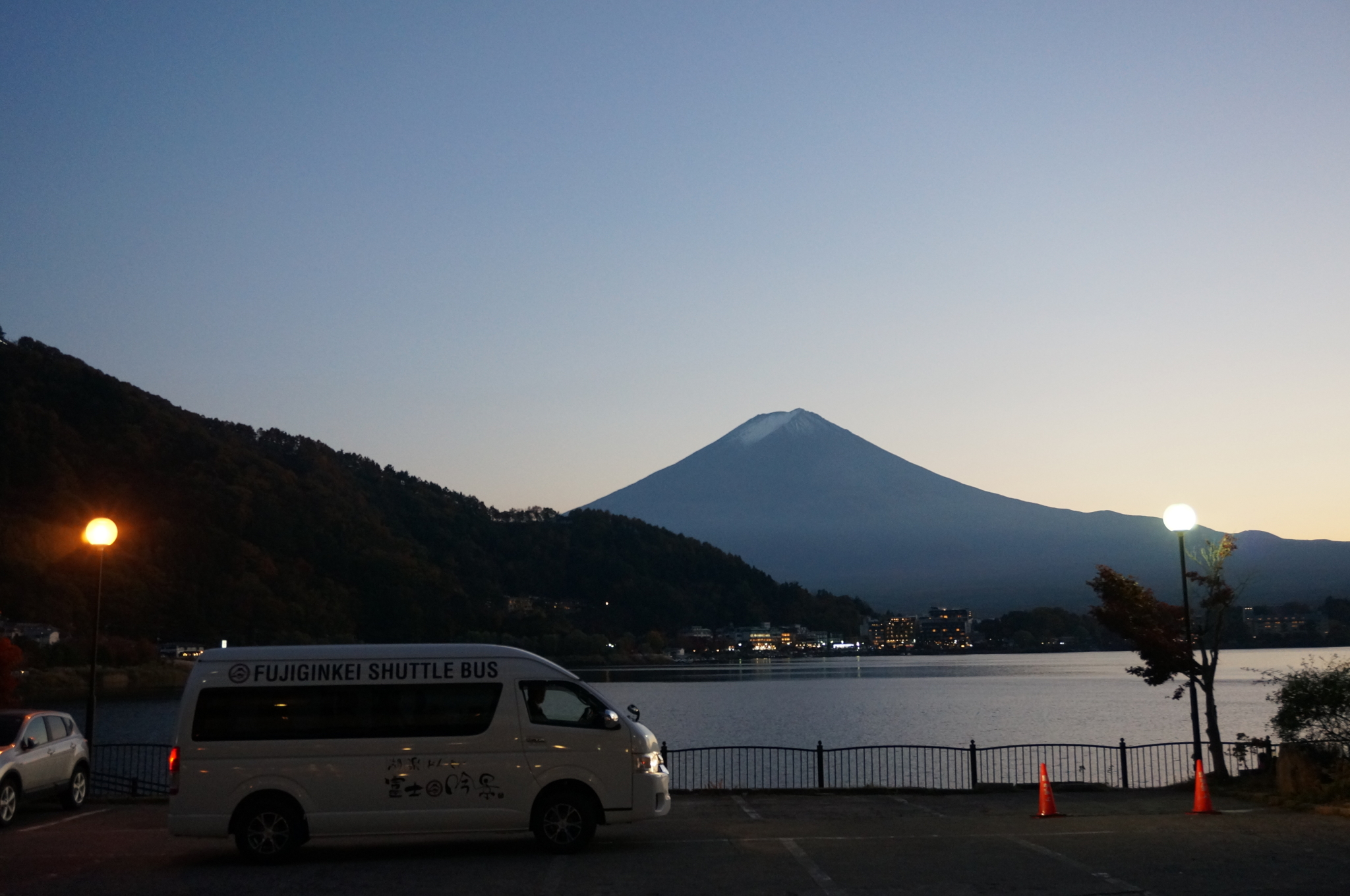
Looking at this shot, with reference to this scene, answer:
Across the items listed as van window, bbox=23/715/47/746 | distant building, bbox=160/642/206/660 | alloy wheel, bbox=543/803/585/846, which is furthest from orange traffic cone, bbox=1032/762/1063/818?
distant building, bbox=160/642/206/660

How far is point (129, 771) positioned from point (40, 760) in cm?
2427

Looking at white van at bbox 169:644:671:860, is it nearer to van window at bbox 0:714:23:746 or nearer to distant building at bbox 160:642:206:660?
van window at bbox 0:714:23:746

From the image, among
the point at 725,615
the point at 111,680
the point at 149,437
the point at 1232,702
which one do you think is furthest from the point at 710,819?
the point at 725,615

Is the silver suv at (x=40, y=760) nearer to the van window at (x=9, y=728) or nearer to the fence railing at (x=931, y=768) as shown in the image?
the van window at (x=9, y=728)

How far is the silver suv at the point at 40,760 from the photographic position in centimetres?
1453

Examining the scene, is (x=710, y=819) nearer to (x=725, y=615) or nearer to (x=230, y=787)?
(x=230, y=787)

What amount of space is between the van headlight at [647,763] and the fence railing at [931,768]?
751 inches

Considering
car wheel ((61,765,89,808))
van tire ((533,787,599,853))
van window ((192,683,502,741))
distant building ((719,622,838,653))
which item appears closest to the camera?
van window ((192,683,502,741))

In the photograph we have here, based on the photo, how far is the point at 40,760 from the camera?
50.2ft

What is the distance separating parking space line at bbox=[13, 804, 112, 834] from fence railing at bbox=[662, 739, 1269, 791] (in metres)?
17.4

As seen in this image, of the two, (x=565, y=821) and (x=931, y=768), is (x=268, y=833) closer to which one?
(x=565, y=821)

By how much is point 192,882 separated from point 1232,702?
78057 millimetres

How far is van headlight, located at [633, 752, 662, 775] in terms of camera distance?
492 inches

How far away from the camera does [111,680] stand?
97.2m
